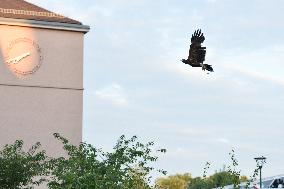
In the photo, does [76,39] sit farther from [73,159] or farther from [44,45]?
[73,159]

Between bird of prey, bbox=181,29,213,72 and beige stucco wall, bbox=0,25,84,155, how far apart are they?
26.9 meters

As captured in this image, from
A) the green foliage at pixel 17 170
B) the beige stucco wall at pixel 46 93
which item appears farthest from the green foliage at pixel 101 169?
the beige stucco wall at pixel 46 93

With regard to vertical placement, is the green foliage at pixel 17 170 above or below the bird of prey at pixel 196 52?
below

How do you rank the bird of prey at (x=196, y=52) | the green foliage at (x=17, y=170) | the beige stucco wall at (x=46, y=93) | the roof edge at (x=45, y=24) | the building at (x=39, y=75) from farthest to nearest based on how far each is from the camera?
the roof edge at (x=45, y=24), the building at (x=39, y=75), the beige stucco wall at (x=46, y=93), the green foliage at (x=17, y=170), the bird of prey at (x=196, y=52)

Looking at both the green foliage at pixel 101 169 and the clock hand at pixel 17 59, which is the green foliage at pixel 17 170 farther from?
the clock hand at pixel 17 59

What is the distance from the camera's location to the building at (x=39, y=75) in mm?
41625

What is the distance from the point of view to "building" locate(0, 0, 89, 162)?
137 ft

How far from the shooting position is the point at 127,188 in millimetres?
20953

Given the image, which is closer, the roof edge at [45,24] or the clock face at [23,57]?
the roof edge at [45,24]

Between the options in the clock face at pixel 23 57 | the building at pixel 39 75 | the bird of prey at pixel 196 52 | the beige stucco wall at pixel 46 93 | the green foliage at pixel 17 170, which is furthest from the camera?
the clock face at pixel 23 57

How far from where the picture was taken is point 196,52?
48.9 feet

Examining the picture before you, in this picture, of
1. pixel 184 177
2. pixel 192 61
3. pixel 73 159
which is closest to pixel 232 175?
pixel 73 159

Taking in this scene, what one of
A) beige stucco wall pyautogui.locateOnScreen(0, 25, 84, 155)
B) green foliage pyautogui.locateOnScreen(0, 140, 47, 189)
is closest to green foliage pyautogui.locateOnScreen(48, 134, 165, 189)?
green foliage pyautogui.locateOnScreen(0, 140, 47, 189)

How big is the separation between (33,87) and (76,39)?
365 centimetres
